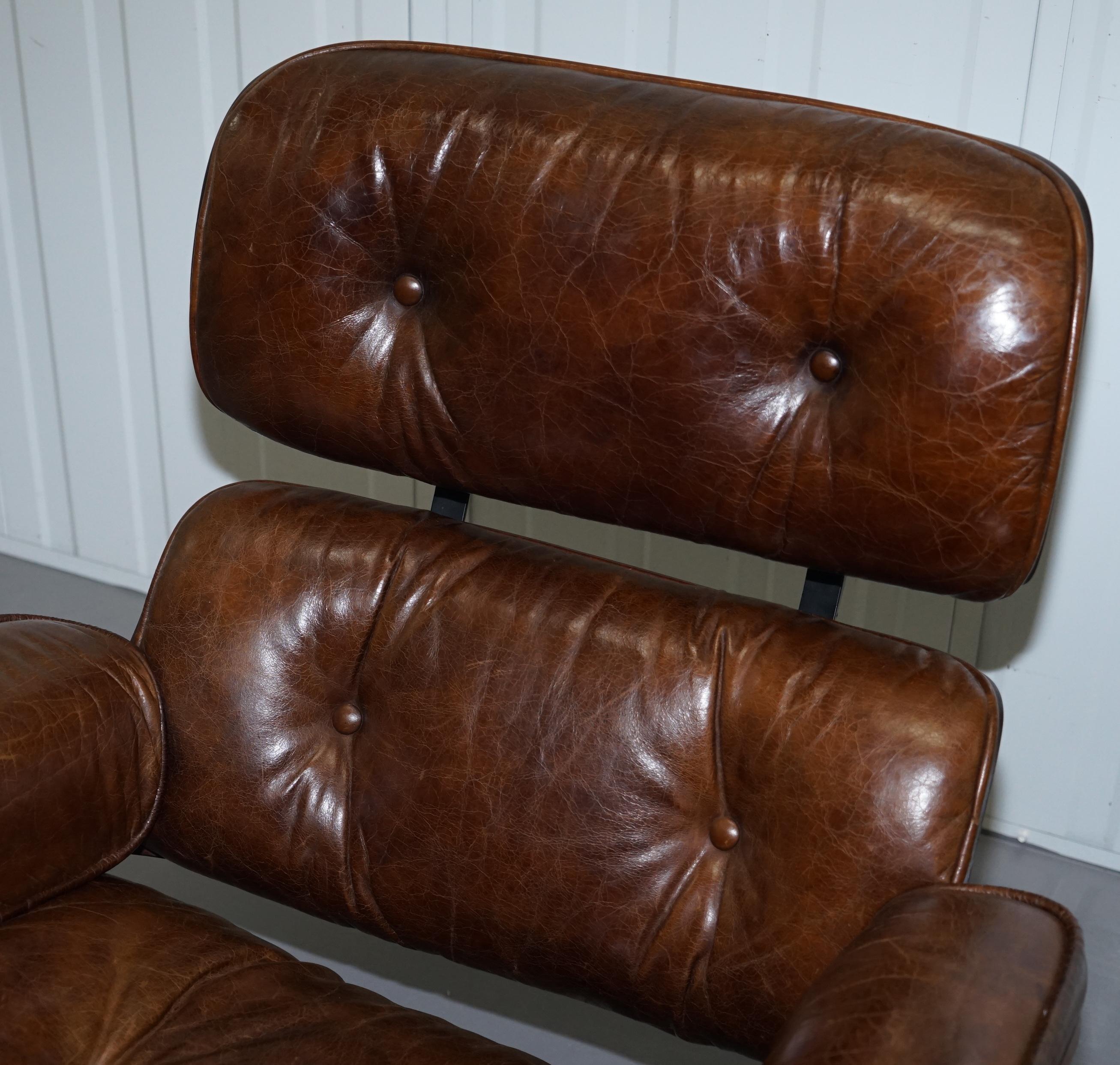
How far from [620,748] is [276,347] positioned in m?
0.38

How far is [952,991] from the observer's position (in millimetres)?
640

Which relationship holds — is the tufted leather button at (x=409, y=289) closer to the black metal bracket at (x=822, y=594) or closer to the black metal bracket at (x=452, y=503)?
the black metal bracket at (x=452, y=503)

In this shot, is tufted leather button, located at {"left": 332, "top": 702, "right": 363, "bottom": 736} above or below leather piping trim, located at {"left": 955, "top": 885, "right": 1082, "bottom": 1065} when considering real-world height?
below

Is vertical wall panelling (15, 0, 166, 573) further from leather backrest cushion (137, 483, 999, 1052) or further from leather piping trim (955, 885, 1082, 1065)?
leather piping trim (955, 885, 1082, 1065)

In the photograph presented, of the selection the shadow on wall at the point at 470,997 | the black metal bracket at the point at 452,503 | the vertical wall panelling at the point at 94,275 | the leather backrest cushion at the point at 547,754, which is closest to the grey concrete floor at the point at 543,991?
the shadow on wall at the point at 470,997

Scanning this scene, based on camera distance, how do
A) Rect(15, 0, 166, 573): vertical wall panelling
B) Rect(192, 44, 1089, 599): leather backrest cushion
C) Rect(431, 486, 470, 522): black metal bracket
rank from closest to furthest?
1. Rect(192, 44, 1089, 599): leather backrest cushion
2. Rect(431, 486, 470, 522): black metal bracket
3. Rect(15, 0, 166, 573): vertical wall panelling

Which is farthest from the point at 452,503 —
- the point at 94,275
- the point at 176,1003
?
the point at 94,275

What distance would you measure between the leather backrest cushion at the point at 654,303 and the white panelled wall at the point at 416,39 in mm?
510

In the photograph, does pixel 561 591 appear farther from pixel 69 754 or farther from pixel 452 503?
pixel 69 754

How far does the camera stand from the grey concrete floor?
122 cm

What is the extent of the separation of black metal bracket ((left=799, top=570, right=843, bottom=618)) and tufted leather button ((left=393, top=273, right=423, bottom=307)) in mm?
343

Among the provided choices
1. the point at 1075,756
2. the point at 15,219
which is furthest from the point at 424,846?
the point at 15,219

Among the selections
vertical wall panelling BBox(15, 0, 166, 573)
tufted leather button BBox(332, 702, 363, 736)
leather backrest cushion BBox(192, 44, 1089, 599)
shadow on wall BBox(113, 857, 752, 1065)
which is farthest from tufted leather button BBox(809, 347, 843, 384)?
vertical wall panelling BBox(15, 0, 166, 573)

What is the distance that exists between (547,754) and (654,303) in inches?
12.3
